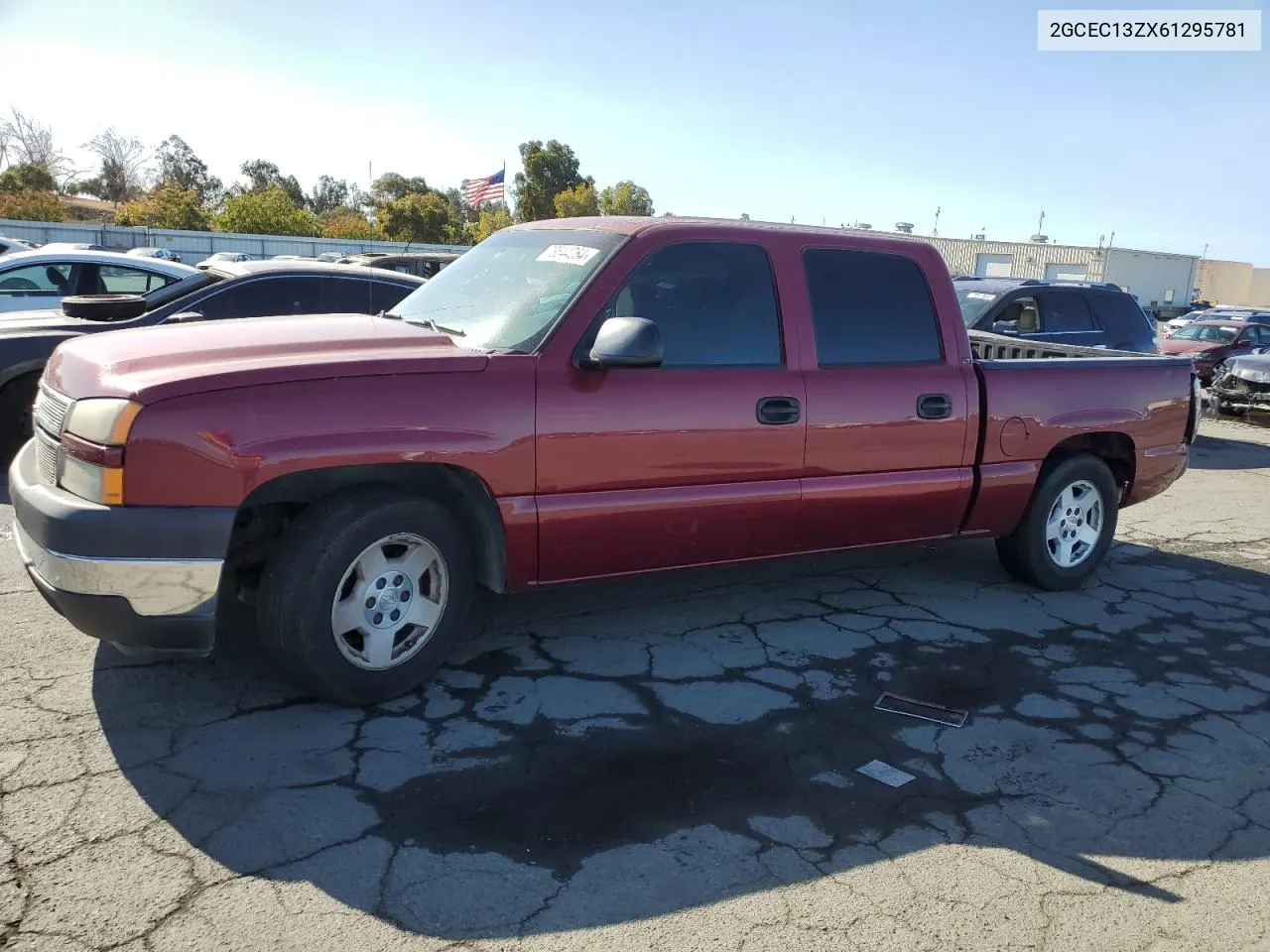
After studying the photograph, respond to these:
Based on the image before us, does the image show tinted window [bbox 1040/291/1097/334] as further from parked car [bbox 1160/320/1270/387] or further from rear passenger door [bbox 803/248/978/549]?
parked car [bbox 1160/320/1270/387]

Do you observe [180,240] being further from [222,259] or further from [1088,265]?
[1088,265]

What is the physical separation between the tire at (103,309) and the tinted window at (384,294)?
1770 millimetres

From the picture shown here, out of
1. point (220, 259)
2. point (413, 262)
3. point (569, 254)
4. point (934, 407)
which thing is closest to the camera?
point (569, 254)

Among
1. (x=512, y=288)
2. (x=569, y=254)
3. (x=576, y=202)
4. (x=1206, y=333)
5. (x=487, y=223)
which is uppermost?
(x=576, y=202)

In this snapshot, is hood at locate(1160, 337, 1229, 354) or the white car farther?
hood at locate(1160, 337, 1229, 354)

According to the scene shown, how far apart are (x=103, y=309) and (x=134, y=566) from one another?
4.70 meters

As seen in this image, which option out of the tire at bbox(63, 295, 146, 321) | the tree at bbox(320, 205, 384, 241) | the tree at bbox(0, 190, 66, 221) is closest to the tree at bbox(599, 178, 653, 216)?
the tree at bbox(320, 205, 384, 241)

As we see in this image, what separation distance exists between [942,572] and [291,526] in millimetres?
4065

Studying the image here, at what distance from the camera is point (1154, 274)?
6700cm

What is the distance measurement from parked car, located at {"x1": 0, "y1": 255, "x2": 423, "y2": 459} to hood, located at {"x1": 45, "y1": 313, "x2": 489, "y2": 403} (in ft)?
7.58

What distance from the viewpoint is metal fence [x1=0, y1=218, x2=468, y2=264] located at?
34.2m

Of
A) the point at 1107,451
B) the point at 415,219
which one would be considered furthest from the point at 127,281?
the point at 415,219

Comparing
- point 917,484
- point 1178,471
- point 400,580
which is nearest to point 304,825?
point 400,580

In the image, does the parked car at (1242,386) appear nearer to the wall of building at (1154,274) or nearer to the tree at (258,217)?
the tree at (258,217)
